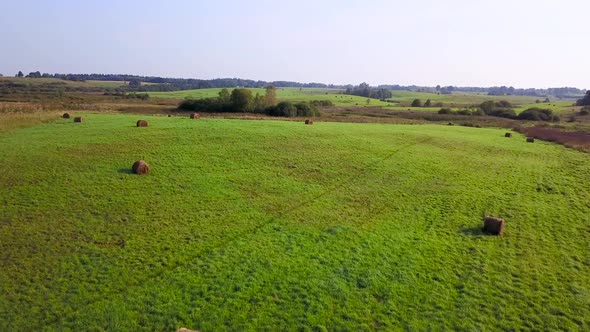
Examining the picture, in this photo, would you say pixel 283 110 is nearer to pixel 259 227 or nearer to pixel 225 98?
pixel 225 98

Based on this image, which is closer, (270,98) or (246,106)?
(246,106)

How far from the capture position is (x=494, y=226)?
24.4 m

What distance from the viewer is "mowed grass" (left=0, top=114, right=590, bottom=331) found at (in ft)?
53.9

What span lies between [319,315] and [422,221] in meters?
12.4

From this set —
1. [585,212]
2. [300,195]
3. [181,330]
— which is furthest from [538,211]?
[181,330]

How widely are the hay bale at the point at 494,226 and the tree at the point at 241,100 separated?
2445 inches

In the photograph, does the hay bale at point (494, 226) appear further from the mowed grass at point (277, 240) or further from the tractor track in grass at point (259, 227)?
the tractor track in grass at point (259, 227)

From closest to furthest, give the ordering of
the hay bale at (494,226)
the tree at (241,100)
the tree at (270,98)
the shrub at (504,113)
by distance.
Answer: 1. the hay bale at (494,226)
2. the tree at (241,100)
3. the tree at (270,98)
4. the shrub at (504,113)

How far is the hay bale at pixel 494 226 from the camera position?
2441 centimetres

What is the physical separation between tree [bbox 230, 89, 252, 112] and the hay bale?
204 feet

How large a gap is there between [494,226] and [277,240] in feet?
43.9

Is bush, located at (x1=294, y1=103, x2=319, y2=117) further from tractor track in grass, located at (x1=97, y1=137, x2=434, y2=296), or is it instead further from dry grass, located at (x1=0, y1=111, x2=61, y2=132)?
dry grass, located at (x1=0, y1=111, x2=61, y2=132)

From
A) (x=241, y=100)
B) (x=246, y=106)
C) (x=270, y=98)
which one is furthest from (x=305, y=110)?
(x=241, y=100)

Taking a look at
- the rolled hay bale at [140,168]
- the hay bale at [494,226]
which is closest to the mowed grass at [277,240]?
the hay bale at [494,226]
